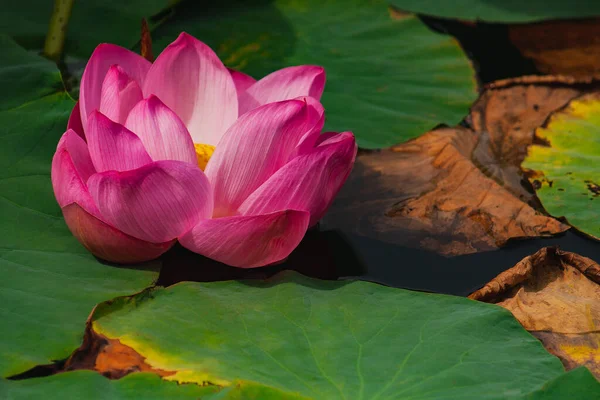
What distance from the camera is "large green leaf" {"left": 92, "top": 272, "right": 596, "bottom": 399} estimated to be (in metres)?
0.95

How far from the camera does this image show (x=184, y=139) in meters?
1.14

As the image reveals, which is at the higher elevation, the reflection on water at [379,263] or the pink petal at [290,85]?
the pink petal at [290,85]

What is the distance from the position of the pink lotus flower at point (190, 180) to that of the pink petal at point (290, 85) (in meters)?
0.11

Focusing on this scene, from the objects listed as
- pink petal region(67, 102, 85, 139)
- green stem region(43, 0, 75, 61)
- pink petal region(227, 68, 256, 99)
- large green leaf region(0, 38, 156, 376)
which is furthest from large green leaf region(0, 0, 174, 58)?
pink petal region(67, 102, 85, 139)

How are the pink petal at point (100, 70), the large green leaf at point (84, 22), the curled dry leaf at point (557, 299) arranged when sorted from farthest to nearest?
1. the large green leaf at point (84, 22)
2. the pink petal at point (100, 70)
3. the curled dry leaf at point (557, 299)

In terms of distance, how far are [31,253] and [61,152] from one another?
18cm

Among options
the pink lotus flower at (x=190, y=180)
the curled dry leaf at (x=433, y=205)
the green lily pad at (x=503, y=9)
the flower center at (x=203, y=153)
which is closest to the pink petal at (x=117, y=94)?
the pink lotus flower at (x=190, y=180)

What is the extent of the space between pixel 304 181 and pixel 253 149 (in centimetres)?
10

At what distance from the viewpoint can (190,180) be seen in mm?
1097

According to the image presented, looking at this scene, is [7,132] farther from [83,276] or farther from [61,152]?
[83,276]

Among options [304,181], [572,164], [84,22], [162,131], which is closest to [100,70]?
[162,131]

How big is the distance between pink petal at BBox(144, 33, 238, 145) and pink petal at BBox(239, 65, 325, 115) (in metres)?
0.05

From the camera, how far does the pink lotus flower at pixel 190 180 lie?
110cm

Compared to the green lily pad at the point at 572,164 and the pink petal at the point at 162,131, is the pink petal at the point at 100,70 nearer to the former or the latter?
the pink petal at the point at 162,131
